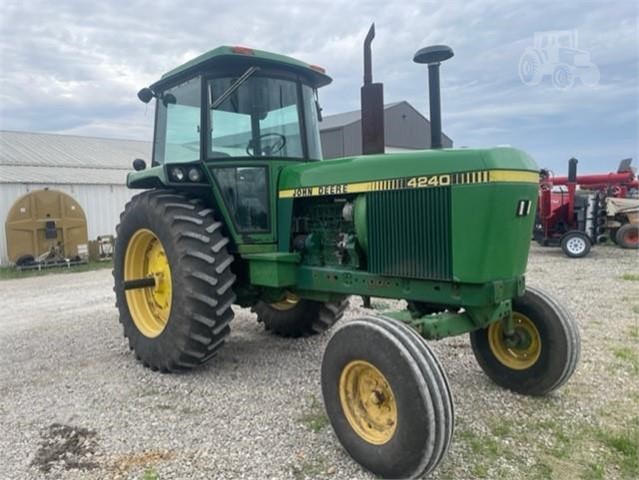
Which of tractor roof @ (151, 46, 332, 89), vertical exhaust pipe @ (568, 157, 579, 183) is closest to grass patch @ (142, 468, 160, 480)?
tractor roof @ (151, 46, 332, 89)

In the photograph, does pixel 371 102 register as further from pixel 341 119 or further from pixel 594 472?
pixel 341 119

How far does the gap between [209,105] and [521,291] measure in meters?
2.70

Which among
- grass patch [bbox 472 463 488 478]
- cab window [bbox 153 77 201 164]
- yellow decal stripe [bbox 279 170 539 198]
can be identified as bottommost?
grass patch [bbox 472 463 488 478]

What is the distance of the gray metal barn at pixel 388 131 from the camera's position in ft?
74.8

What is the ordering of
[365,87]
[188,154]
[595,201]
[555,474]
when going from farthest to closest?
[595,201], [188,154], [365,87], [555,474]

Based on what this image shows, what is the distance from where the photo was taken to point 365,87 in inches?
134

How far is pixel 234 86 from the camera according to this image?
13.2 ft

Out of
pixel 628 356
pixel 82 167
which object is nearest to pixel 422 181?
pixel 628 356

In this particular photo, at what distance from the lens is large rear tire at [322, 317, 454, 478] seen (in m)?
2.51

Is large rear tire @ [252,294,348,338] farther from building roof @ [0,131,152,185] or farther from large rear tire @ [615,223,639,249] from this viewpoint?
building roof @ [0,131,152,185]

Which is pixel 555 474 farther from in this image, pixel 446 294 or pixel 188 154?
pixel 188 154

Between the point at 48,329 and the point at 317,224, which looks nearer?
the point at 317,224

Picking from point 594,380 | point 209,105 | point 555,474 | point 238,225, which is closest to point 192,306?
point 238,225

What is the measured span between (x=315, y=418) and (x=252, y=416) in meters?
0.42
